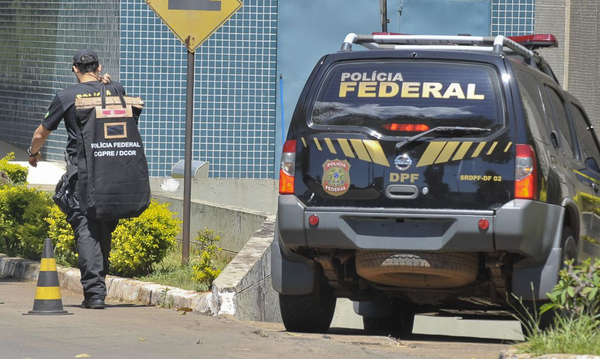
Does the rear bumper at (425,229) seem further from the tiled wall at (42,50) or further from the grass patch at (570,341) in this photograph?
the tiled wall at (42,50)

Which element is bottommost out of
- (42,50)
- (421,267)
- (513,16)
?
(421,267)

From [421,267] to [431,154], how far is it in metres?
0.67

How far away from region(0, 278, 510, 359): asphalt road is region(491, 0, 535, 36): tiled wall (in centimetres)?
800

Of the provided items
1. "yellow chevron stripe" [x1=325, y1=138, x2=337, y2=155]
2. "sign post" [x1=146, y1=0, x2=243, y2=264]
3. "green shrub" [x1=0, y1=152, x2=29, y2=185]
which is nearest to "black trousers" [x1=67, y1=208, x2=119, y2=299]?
"sign post" [x1=146, y1=0, x2=243, y2=264]

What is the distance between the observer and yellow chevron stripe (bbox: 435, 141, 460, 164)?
659 cm

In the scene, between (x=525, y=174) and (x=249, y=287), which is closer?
(x=525, y=174)

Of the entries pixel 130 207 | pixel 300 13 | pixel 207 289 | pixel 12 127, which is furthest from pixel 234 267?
pixel 12 127

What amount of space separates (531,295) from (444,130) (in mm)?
1122

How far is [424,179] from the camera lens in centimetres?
661

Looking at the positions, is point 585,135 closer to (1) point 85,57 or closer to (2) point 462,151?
(2) point 462,151

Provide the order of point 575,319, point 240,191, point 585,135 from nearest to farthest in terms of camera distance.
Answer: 1. point 575,319
2. point 585,135
3. point 240,191

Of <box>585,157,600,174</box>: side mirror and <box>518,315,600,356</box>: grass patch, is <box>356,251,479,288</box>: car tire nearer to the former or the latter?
<box>518,315,600,356</box>: grass patch

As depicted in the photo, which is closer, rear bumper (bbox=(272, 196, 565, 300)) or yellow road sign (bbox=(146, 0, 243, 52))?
rear bumper (bbox=(272, 196, 565, 300))

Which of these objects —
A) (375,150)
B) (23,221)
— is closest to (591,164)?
(375,150)
